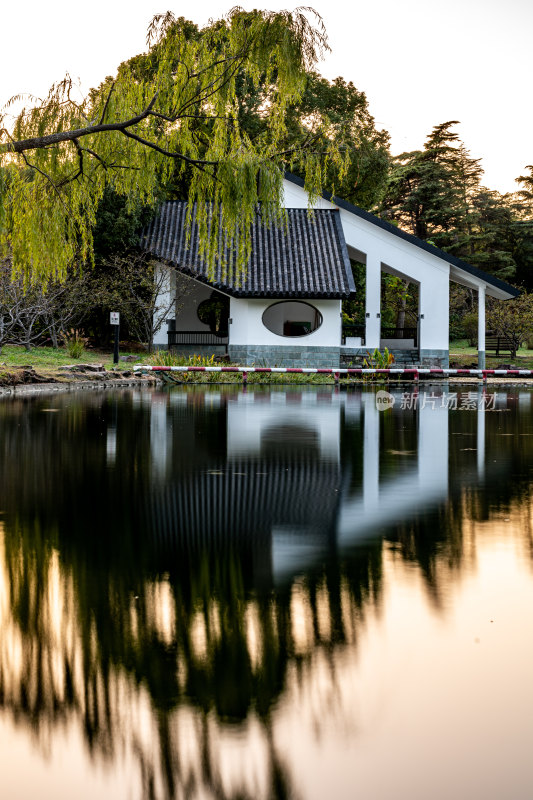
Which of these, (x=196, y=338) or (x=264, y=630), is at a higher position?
(x=196, y=338)

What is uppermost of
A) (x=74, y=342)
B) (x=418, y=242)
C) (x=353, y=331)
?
(x=418, y=242)

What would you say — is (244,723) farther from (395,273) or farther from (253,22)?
(395,273)

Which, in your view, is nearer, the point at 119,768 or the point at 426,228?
the point at 119,768

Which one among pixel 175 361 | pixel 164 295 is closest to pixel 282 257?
pixel 164 295

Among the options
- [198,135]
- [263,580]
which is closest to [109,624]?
[263,580]

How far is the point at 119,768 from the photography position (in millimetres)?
3273

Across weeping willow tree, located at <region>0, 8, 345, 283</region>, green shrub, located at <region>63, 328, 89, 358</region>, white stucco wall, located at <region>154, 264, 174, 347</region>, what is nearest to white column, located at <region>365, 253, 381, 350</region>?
white stucco wall, located at <region>154, 264, 174, 347</region>

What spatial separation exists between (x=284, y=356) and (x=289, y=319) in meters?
9.04

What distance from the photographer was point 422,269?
1594 inches

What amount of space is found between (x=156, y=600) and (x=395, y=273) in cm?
3772

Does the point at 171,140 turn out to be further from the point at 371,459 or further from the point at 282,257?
the point at 282,257

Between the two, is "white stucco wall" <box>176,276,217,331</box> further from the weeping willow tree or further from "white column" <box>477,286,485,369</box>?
the weeping willow tree

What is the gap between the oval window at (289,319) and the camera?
147 feet

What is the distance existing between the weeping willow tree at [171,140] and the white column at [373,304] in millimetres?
22398
